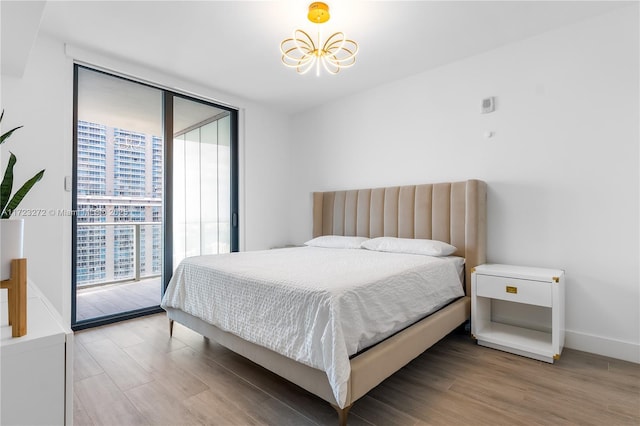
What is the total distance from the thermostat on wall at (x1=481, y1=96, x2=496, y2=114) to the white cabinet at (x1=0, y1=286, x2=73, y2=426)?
330 centimetres

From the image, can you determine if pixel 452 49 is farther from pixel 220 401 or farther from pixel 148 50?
pixel 220 401

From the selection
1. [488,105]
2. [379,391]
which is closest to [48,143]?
[379,391]

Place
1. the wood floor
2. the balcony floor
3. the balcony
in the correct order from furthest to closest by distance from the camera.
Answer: the balcony, the balcony floor, the wood floor

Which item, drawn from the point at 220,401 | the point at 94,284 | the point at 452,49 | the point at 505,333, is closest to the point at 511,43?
the point at 452,49

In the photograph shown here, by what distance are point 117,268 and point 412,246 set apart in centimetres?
363

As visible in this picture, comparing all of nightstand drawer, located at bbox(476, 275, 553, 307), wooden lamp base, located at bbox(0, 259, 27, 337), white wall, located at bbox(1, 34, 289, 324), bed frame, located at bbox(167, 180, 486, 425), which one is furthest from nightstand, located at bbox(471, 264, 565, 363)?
white wall, located at bbox(1, 34, 289, 324)

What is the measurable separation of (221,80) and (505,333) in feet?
12.1

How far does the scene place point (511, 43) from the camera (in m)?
2.82

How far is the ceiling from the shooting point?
2318mm

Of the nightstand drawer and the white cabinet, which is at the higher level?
the white cabinet

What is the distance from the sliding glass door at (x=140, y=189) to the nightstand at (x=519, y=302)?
2.90 m

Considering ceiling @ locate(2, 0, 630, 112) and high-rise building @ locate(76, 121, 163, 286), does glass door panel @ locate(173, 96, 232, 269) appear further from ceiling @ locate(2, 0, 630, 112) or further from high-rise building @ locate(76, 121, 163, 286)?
ceiling @ locate(2, 0, 630, 112)

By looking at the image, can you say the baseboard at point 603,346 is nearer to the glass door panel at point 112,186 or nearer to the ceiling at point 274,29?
the ceiling at point 274,29

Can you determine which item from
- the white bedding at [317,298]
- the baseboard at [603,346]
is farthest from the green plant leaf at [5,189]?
the baseboard at [603,346]
